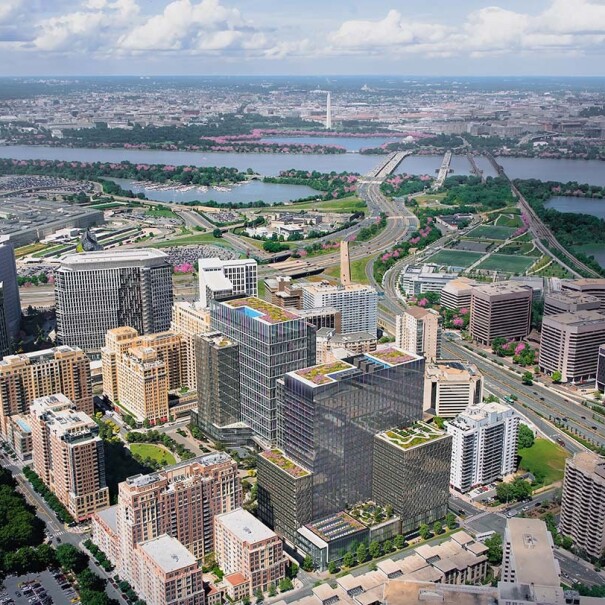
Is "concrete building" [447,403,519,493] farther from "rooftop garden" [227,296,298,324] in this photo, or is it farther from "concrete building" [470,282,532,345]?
"concrete building" [470,282,532,345]

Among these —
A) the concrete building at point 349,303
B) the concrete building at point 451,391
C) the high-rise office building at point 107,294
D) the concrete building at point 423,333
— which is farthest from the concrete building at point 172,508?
the concrete building at point 349,303

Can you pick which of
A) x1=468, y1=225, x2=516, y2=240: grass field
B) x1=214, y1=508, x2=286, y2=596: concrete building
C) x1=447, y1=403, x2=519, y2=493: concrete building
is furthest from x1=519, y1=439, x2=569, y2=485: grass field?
x1=468, y1=225, x2=516, y2=240: grass field

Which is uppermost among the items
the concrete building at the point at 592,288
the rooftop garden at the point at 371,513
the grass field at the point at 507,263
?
the concrete building at the point at 592,288

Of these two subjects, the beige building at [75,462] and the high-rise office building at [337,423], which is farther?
the beige building at [75,462]

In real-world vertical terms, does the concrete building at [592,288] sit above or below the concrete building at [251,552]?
above

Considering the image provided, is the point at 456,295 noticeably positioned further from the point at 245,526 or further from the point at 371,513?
the point at 245,526

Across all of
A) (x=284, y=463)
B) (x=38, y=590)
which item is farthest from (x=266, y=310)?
(x=38, y=590)

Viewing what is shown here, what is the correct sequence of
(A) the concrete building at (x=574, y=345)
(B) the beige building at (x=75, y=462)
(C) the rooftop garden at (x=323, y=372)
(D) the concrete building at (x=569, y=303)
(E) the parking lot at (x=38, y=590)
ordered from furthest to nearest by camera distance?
(D) the concrete building at (x=569, y=303)
(A) the concrete building at (x=574, y=345)
(B) the beige building at (x=75, y=462)
(C) the rooftop garden at (x=323, y=372)
(E) the parking lot at (x=38, y=590)

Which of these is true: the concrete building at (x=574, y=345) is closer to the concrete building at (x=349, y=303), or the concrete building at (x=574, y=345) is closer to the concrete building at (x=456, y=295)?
the concrete building at (x=456, y=295)

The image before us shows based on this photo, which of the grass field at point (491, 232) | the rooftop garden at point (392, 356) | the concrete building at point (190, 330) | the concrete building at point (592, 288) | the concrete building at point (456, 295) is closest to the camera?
the rooftop garden at point (392, 356)
